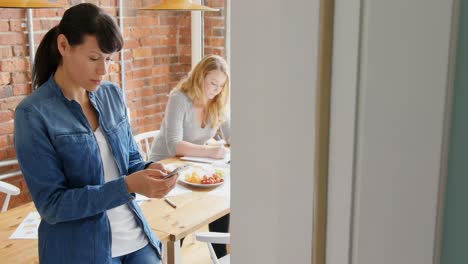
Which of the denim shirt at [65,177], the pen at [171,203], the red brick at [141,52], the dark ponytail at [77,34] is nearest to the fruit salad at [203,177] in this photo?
the pen at [171,203]

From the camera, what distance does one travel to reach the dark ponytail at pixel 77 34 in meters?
1.56

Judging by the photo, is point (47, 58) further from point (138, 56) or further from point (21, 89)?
point (138, 56)

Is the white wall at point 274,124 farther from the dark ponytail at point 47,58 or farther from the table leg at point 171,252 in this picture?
the table leg at point 171,252

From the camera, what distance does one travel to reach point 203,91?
3.03m

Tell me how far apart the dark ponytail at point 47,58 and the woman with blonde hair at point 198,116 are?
137 centimetres

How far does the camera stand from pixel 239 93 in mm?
493

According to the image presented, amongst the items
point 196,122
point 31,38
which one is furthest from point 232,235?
point 31,38

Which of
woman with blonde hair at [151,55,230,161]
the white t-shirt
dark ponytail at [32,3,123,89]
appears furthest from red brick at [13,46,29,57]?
the white t-shirt

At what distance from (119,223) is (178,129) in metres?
1.33

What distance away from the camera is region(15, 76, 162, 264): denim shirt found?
1.46 m

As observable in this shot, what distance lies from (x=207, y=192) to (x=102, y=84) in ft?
2.74

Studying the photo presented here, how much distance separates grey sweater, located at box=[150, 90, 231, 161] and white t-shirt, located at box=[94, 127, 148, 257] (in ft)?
4.12

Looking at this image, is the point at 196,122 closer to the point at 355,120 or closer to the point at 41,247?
the point at 41,247

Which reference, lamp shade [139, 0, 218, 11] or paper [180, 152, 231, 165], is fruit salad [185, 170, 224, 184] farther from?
lamp shade [139, 0, 218, 11]
